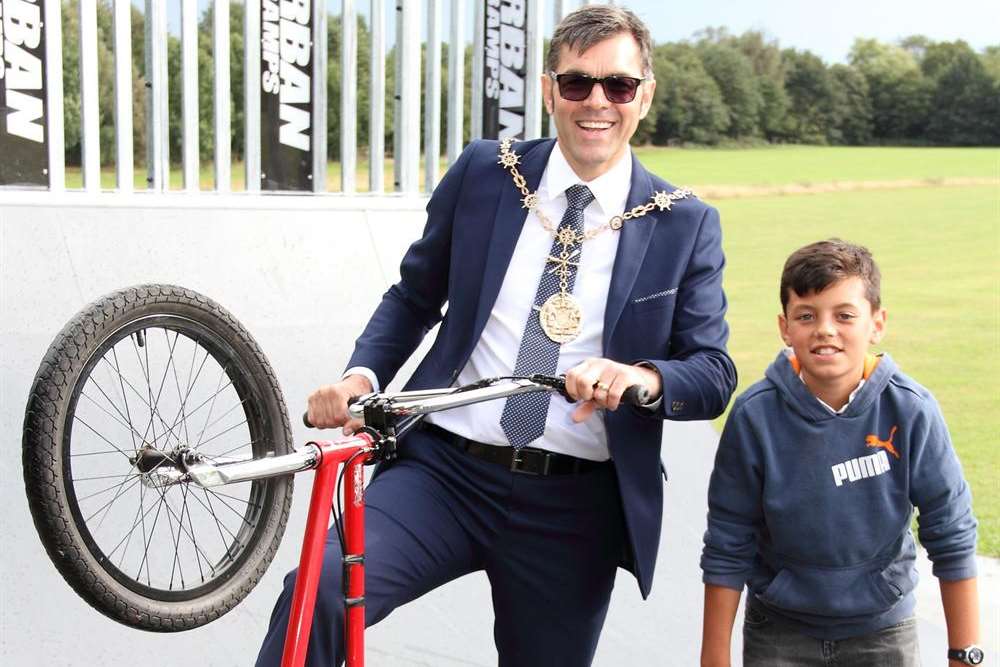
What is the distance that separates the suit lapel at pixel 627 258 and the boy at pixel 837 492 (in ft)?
0.81

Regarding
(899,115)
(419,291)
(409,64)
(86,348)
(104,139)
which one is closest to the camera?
(86,348)

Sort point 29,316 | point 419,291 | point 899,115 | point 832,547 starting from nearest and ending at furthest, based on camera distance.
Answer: point 832,547
point 419,291
point 29,316
point 899,115

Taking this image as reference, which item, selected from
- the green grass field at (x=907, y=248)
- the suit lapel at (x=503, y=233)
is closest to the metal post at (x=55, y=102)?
the suit lapel at (x=503, y=233)

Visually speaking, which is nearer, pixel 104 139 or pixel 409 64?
pixel 409 64

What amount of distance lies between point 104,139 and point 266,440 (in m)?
9.10

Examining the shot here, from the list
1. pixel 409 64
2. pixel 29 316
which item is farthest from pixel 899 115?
pixel 29 316

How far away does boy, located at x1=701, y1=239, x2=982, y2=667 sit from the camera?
1980 millimetres

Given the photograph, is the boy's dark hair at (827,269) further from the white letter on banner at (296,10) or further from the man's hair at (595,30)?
the white letter on banner at (296,10)

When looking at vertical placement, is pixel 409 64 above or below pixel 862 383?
above

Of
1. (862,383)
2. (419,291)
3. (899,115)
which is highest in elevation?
(899,115)

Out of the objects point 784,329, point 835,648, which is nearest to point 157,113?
point 784,329

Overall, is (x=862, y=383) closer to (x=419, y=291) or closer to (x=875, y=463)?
(x=875, y=463)

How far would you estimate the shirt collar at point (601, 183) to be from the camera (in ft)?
6.65

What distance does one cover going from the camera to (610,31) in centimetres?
194
